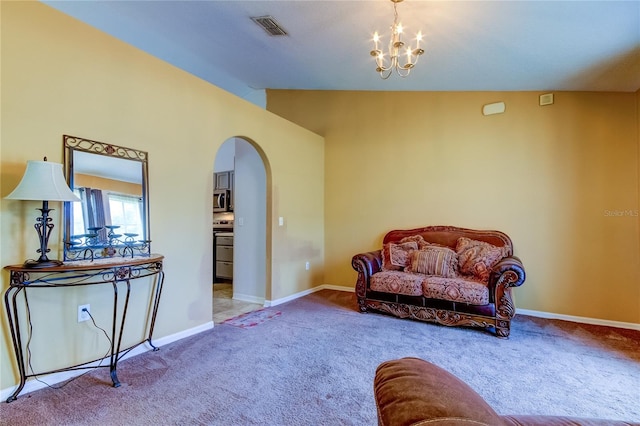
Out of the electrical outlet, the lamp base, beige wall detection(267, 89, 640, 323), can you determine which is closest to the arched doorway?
beige wall detection(267, 89, 640, 323)

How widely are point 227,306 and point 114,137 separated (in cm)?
246

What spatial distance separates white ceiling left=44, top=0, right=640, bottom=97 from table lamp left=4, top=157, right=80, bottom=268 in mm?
1939

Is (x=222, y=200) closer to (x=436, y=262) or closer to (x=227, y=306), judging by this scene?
A: (x=227, y=306)

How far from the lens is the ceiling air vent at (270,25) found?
9.91 ft

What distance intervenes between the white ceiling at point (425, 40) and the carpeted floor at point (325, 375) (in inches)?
105

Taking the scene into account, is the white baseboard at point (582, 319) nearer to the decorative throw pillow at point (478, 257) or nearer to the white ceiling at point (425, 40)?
the decorative throw pillow at point (478, 257)

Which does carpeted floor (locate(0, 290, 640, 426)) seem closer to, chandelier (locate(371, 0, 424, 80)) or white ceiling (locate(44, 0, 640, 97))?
chandelier (locate(371, 0, 424, 80))

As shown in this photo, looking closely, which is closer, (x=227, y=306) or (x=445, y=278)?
(x=445, y=278)

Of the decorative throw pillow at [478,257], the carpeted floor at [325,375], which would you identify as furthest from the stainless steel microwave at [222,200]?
the decorative throw pillow at [478,257]

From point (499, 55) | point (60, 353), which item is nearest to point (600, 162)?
point (499, 55)

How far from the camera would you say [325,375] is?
2.35m

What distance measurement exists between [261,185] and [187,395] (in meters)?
2.79

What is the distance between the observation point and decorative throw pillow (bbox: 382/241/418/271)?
404 cm

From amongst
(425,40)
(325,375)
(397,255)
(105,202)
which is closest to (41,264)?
(105,202)
